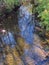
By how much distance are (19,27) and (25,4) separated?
4559 mm

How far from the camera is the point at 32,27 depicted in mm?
10156

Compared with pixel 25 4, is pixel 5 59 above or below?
below

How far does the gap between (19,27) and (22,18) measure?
1457 mm

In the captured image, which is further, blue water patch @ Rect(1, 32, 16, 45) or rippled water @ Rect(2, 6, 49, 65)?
blue water patch @ Rect(1, 32, 16, 45)

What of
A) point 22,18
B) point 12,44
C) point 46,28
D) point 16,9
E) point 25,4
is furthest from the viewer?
point 25,4

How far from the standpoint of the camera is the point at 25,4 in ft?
47.7

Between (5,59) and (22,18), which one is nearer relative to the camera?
(5,59)

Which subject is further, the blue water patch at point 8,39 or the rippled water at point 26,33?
the blue water patch at point 8,39

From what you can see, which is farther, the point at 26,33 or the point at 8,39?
the point at 26,33

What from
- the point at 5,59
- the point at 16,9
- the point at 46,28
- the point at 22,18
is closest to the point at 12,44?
the point at 5,59

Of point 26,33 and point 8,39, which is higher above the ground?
point 26,33

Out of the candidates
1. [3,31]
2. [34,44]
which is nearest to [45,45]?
[34,44]

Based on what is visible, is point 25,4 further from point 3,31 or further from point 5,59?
point 5,59

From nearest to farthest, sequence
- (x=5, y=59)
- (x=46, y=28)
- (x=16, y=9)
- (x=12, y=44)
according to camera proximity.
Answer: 1. (x=5, y=59)
2. (x=12, y=44)
3. (x=46, y=28)
4. (x=16, y=9)
